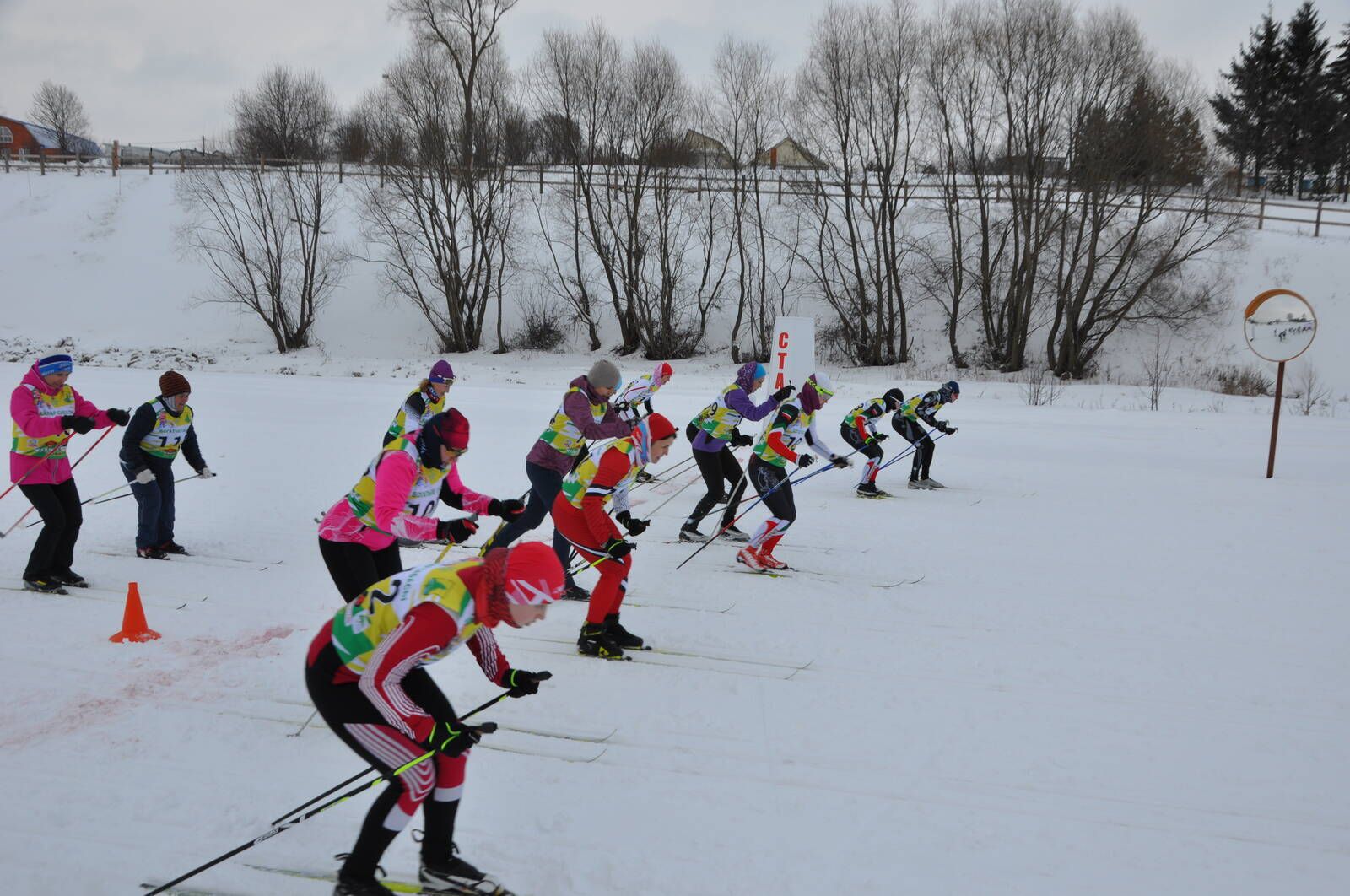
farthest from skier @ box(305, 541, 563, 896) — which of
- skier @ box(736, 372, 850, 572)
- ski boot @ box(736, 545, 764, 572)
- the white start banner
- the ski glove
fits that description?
the white start banner

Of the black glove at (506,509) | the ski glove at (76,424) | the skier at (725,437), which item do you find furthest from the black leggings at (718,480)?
the ski glove at (76,424)

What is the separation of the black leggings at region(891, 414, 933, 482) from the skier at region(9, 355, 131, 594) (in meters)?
8.27

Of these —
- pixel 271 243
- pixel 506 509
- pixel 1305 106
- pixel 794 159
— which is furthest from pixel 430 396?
pixel 1305 106

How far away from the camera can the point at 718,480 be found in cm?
884

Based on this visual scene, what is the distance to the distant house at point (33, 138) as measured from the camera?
53844 mm

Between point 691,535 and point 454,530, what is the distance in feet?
14.6

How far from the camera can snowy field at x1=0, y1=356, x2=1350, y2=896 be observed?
12.1 feet

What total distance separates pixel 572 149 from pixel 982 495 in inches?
815

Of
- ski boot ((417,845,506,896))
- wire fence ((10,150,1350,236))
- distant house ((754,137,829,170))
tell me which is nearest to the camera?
ski boot ((417,845,506,896))

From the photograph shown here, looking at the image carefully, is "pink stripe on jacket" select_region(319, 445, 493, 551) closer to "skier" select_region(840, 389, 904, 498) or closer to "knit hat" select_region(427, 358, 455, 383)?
"knit hat" select_region(427, 358, 455, 383)

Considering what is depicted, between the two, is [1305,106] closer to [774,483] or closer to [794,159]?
[794,159]

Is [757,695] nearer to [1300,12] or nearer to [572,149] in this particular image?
[572,149]

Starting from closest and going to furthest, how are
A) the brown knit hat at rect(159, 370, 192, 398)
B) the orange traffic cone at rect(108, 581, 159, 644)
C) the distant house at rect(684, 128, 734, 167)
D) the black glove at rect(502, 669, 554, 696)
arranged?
the black glove at rect(502, 669, 554, 696) < the orange traffic cone at rect(108, 581, 159, 644) < the brown knit hat at rect(159, 370, 192, 398) < the distant house at rect(684, 128, 734, 167)

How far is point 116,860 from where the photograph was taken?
11.7 feet
